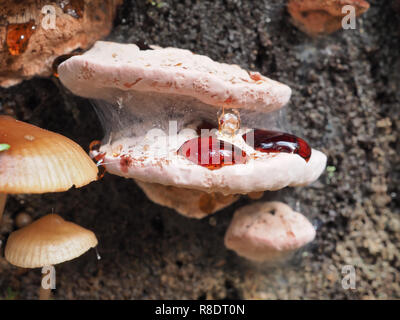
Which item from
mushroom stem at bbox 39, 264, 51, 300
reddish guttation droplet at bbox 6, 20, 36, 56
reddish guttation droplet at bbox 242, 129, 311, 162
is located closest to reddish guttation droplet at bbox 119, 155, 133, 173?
reddish guttation droplet at bbox 242, 129, 311, 162

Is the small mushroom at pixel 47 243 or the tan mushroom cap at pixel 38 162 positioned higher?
the tan mushroom cap at pixel 38 162

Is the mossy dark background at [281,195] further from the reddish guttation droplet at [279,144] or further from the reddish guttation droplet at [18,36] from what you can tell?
the reddish guttation droplet at [279,144]


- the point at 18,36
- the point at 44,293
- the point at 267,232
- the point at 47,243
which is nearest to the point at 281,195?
the point at 267,232

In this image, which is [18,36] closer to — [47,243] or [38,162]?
[38,162]

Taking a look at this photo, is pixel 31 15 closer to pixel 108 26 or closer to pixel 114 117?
pixel 108 26

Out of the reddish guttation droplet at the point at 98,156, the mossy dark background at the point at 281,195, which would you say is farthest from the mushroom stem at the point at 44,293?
the reddish guttation droplet at the point at 98,156

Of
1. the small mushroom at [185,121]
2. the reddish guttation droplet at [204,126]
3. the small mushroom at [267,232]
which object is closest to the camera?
the small mushroom at [185,121]
